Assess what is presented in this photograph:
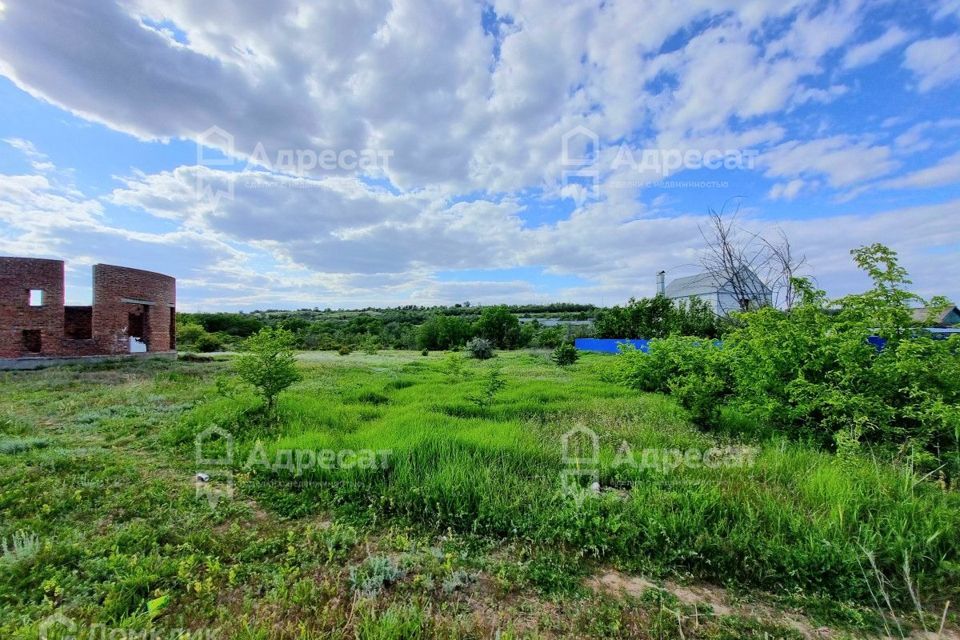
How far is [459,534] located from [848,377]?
454 centimetres

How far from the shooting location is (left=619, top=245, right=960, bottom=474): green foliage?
3.69 metres

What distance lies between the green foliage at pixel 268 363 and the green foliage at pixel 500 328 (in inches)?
1044

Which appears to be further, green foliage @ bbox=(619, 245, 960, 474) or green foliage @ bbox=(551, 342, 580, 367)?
green foliage @ bbox=(551, 342, 580, 367)

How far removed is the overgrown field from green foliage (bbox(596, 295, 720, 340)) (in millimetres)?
17475

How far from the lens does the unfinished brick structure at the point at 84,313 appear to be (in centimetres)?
1300

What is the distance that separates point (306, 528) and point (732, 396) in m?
6.25

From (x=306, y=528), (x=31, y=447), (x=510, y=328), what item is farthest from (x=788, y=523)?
(x=510, y=328)

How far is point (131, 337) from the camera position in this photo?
15.8 meters
